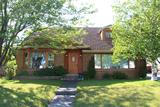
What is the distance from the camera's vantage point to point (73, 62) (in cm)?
3512

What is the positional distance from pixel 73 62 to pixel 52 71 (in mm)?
2808

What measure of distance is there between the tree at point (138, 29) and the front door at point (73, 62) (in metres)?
8.39

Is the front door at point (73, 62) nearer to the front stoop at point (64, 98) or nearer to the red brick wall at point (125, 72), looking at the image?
the red brick wall at point (125, 72)

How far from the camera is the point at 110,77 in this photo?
3416cm

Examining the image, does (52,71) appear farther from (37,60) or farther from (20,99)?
(20,99)

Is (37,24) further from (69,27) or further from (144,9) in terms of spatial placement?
(144,9)

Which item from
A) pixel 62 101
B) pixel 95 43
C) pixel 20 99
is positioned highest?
pixel 95 43

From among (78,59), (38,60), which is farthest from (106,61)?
(38,60)

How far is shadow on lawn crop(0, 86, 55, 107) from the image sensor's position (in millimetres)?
18797

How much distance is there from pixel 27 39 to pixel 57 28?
2.23 meters

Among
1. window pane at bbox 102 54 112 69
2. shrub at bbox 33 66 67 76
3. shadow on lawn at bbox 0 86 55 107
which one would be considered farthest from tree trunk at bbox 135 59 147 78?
shadow on lawn at bbox 0 86 55 107

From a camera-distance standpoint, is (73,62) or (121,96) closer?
(121,96)

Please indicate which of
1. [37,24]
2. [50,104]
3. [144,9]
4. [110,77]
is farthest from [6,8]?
[110,77]

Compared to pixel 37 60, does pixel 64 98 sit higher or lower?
lower
